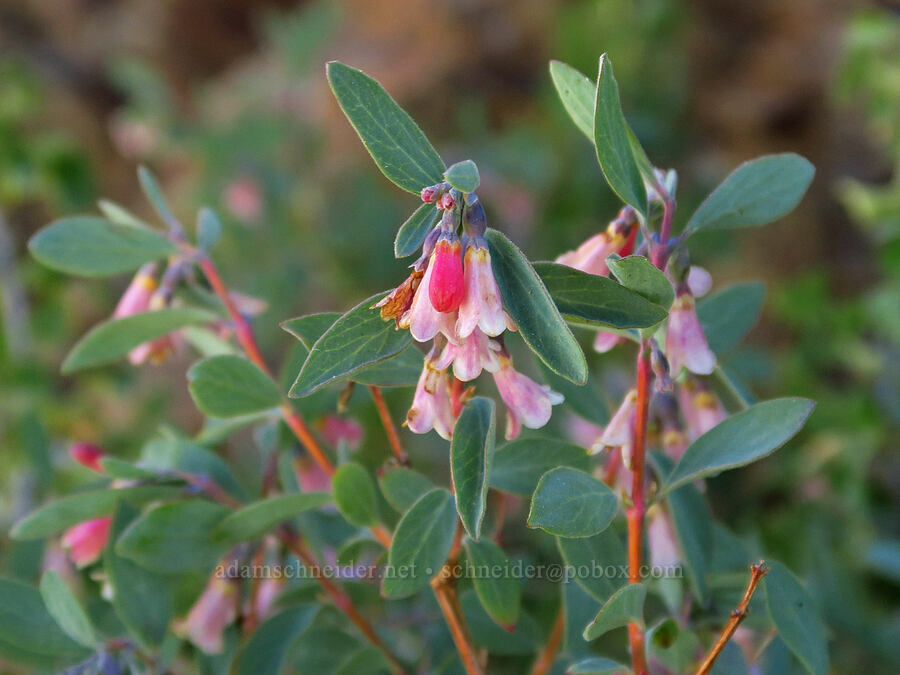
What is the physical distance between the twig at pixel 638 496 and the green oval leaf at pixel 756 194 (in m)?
0.12

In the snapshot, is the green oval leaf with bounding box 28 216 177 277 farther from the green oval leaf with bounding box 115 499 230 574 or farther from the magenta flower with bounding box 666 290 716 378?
the magenta flower with bounding box 666 290 716 378

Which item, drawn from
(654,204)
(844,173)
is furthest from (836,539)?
(844,173)

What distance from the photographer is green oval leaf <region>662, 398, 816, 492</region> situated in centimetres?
61

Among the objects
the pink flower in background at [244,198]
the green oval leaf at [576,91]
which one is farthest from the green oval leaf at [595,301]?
the pink flower in background at [244,198]

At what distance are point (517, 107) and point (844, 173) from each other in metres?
1.12

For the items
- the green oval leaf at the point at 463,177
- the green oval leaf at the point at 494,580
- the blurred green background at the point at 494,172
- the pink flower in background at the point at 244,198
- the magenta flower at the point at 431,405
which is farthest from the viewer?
the pink flower in background at the point at 244,198

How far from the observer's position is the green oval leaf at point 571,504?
0.59 metres

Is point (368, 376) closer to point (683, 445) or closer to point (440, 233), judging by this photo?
point (440, 233)

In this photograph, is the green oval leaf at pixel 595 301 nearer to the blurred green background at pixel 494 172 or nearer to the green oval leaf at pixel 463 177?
the green oval leaf at pixel 463 177

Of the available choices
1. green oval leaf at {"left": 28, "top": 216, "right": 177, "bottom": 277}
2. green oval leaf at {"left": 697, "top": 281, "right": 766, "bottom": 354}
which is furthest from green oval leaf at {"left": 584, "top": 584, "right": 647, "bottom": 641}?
green oval leaf at {"left": 28, "top": 216, "right": 177, "bottom": 277}

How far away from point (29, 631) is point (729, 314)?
71 centimetres

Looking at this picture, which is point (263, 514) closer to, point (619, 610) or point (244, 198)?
point (619, 610)

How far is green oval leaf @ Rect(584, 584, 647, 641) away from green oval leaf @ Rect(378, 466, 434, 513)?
A: 0.61 feet

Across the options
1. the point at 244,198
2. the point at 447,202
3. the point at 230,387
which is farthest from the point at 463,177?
the point at 244,198
